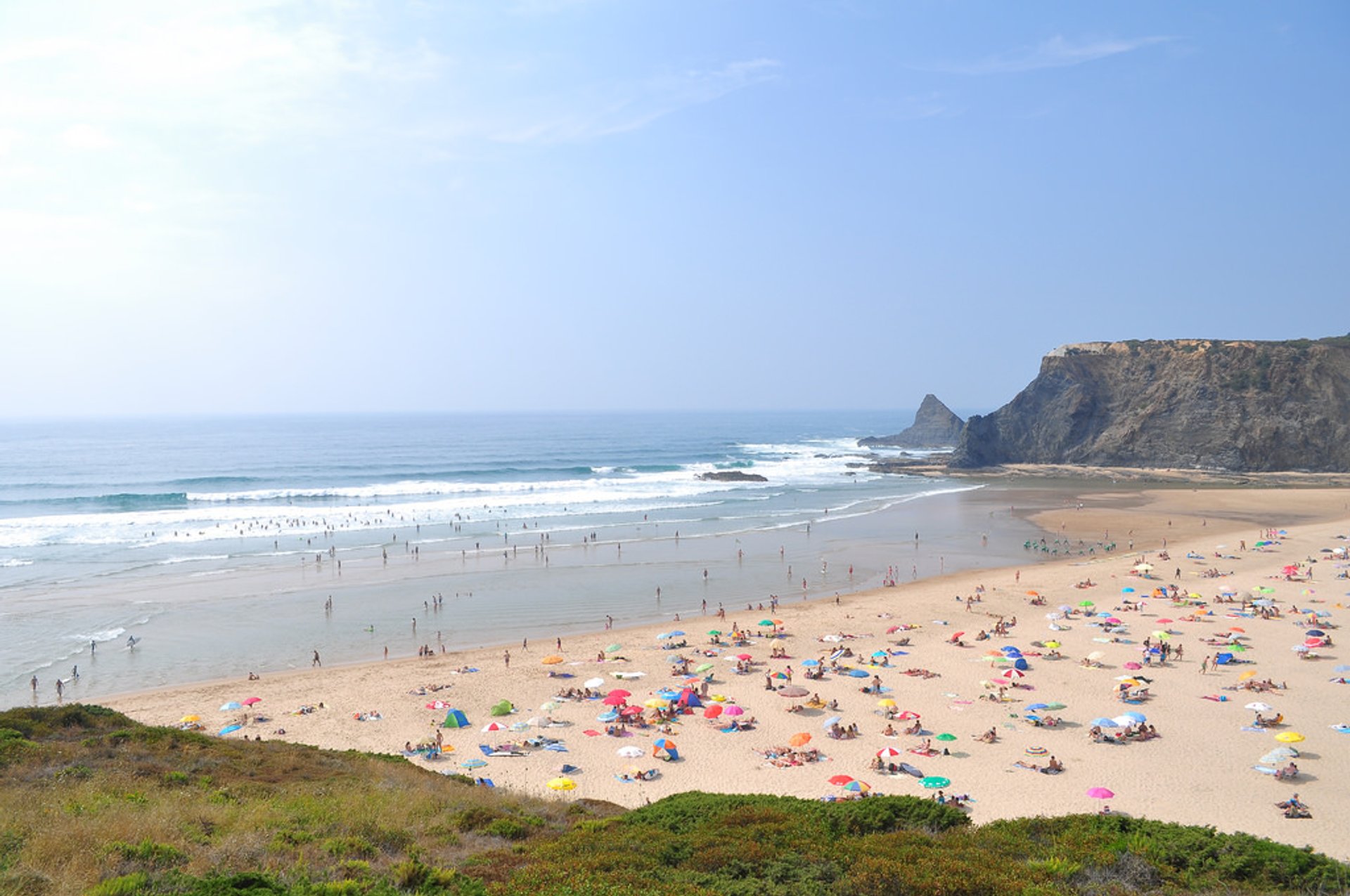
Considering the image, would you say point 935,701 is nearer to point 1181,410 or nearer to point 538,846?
point 538,846

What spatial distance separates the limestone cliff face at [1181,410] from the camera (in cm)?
6738

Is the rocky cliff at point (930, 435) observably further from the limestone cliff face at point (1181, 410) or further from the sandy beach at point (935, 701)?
the sandy beach at point (935, 701)

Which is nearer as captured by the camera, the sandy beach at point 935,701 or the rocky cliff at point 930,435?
the sandy beach at point 935,701

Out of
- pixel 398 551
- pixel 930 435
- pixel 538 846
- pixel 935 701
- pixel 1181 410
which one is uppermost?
pixel 1181 410

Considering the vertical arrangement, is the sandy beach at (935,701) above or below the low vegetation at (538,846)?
below

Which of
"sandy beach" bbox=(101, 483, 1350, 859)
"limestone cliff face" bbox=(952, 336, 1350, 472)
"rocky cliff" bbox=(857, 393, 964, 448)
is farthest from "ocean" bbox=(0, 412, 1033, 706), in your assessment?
"rocky cliff" bbox=(857, 393, 964, 448)

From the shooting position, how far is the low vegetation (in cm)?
735

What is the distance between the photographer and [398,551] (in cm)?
4197

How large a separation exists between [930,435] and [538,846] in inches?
4827

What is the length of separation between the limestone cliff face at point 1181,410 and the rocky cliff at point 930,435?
3620cm

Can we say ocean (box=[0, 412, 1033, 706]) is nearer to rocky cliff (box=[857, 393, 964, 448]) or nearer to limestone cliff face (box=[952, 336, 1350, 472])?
limestone cliff face (box=[952, 336, 1350, 472])

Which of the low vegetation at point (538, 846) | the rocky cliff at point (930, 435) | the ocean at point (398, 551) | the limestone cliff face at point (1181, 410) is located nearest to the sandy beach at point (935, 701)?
the ocean at point (398, 551)

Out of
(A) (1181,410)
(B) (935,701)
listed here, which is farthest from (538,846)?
(A) (1181,410)

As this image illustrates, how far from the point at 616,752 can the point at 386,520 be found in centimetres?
3828
